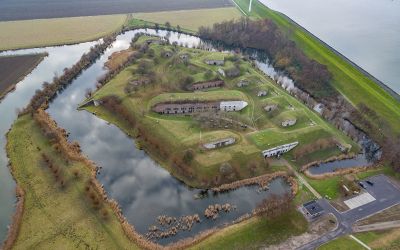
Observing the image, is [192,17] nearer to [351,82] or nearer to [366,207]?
[351,82]

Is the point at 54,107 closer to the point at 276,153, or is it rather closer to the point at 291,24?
the point at 276,153

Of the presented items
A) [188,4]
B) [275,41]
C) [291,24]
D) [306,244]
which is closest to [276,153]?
[306,244]

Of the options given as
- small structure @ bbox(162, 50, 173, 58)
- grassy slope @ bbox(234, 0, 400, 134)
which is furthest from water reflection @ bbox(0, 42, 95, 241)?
grassy slope @ bbox(234, 0, 400, 134)

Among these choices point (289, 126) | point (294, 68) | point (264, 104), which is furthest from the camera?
point (294, 68)

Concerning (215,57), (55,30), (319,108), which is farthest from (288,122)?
(55,30)

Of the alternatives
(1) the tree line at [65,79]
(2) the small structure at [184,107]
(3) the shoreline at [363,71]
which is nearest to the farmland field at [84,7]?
(1) the tree line at [65,79]

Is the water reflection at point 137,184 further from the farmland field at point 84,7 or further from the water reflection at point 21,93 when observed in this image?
the farmland field at point 84,7

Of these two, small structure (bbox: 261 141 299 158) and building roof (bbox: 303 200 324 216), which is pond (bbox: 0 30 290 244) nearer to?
building roof (bbox: 303 200 324 216)
